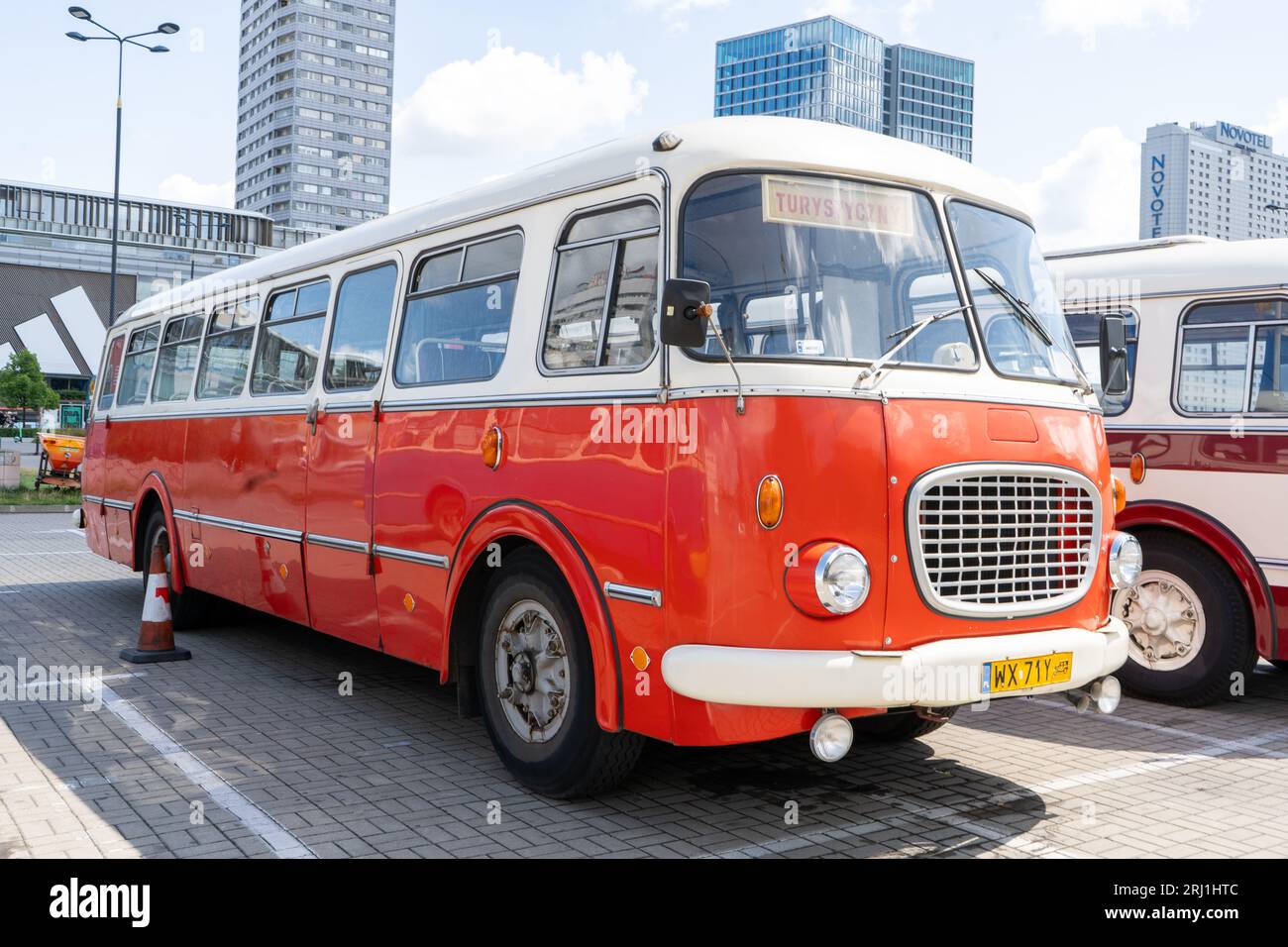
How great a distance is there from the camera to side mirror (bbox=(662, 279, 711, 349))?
4.61 meters

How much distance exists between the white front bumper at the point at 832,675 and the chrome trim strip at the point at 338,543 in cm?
283

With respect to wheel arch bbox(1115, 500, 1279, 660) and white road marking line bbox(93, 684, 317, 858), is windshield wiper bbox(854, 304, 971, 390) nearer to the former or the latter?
white road marking line bbox(93, 684, 317, 858)

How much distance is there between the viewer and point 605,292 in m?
5.38

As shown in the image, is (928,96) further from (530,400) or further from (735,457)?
(735,457)

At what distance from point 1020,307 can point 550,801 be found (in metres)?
3.13

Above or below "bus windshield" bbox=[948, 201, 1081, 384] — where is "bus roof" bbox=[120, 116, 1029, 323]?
above

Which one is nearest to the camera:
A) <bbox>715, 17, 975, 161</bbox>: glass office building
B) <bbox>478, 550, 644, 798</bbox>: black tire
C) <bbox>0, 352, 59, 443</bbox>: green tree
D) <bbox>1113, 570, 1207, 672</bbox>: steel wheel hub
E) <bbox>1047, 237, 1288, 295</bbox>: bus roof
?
<bbox>478, 550, 644, 798</bbox>: black tire

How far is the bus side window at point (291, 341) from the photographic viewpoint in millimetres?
7992

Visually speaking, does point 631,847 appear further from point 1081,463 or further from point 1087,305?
point 1087,305

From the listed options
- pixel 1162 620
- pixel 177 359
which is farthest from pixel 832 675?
pixel 177 359

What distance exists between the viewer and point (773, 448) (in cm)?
467

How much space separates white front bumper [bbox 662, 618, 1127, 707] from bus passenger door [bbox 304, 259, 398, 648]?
2882 mm

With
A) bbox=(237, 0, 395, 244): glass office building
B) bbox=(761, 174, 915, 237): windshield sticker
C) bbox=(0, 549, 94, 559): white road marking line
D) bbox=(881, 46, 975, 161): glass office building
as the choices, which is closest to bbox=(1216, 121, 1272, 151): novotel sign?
bbox=(881, 46, 975, 161): glass office building

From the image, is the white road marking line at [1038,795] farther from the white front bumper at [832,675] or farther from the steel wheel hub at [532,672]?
the steel wheel hub at [532,672]
